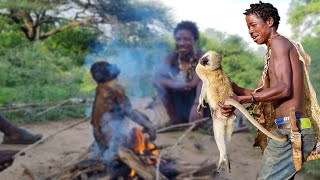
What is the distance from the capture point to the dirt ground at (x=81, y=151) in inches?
277

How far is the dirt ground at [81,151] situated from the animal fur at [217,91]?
4.22 metres

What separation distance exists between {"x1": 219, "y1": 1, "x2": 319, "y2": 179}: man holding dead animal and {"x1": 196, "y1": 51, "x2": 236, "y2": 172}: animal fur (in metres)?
0.07

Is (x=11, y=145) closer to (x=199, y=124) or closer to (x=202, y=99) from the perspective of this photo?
(x=199, y=124)

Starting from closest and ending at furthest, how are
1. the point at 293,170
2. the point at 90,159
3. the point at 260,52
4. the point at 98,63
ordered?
1. the point at 293,170
2. the point at 90,159
3. the point at 98,63
4. the point at 260,52

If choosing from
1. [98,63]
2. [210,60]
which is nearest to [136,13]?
[98,63]

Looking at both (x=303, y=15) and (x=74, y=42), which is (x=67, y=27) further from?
(x=303, y=15)

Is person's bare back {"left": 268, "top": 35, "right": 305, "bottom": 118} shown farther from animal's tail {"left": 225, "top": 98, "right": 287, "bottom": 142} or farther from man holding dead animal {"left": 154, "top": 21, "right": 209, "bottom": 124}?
man holding dead animal {"left": 154, "top": 21, "right": 209, "bottom": 124}

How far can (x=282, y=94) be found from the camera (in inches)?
107

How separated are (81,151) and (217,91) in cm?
470

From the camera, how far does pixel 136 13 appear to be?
8.01 m

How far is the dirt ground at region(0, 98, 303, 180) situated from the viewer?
7.04 m

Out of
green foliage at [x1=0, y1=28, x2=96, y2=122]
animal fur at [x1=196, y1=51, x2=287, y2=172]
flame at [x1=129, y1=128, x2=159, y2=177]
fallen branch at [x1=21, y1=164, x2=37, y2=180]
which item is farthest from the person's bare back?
green foliage at [x1=0, y1=28, x2=96, y2=122]

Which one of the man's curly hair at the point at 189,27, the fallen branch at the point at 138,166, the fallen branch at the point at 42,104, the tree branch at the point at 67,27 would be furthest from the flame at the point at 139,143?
the tree branch at the point at 67,27

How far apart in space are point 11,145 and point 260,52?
396 cm
